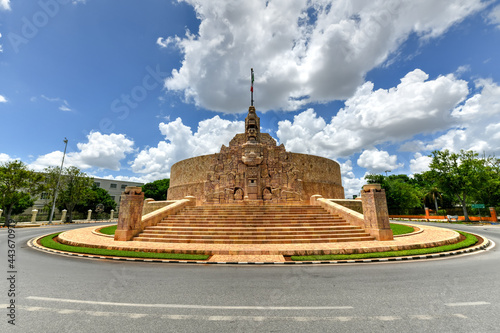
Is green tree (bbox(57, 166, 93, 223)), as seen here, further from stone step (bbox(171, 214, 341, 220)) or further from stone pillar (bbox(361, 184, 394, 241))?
stone pillar (bbox(361, 184, 394, 241))

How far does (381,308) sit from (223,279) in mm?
3934

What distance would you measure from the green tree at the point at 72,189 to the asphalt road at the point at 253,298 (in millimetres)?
35316

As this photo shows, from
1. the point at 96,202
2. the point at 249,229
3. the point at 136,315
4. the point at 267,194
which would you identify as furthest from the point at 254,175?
the point at 96,202

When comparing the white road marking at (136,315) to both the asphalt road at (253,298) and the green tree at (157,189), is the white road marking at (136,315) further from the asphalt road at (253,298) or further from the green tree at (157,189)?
the green tree at (157,189)

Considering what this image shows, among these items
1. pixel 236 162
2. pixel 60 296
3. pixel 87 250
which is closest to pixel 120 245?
pixel 87 250

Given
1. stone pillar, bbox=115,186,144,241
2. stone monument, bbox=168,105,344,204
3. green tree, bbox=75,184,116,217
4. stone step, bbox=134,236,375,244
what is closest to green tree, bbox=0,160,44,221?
green tree, bbox=75,184,116,217

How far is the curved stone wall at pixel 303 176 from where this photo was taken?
32.2 metres

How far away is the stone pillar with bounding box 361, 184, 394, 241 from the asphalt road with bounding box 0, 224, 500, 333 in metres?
4.78

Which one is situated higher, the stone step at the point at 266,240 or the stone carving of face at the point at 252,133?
the stone carving of face at the point at 252,133

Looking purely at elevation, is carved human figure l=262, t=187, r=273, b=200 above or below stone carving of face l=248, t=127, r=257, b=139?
below

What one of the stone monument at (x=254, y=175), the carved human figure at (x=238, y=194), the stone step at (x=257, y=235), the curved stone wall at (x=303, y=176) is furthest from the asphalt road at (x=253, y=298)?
the curved stone wall at (x=303, y=176)

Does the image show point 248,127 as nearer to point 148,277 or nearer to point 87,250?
point 87,250

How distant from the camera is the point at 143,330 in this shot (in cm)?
346

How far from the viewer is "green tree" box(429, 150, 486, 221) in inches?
1174
